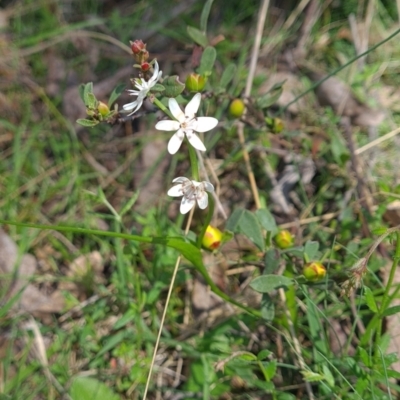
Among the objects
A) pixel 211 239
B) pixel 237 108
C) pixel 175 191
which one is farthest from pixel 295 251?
pixel 237 108

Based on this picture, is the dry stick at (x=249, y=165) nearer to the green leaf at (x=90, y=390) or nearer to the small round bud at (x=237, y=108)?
the small round bud at (x=237, y=108)

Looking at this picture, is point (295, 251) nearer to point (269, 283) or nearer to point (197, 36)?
point (269, 283)

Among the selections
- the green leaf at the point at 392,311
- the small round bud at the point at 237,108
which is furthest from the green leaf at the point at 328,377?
the small round bud at the point at 237,108

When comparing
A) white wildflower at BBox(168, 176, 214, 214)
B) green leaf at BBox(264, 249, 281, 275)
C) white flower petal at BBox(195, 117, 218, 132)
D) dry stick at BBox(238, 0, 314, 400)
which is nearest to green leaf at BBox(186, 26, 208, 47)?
dry stick at BBox(238, 0, 314, 400)

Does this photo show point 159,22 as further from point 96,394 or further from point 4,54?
point 96,394

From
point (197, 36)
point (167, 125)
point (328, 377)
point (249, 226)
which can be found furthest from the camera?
point (197, 36)

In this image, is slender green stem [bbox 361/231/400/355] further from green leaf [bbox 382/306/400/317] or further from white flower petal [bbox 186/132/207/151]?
A: white flower petal [bbox 186/132/207/151]
